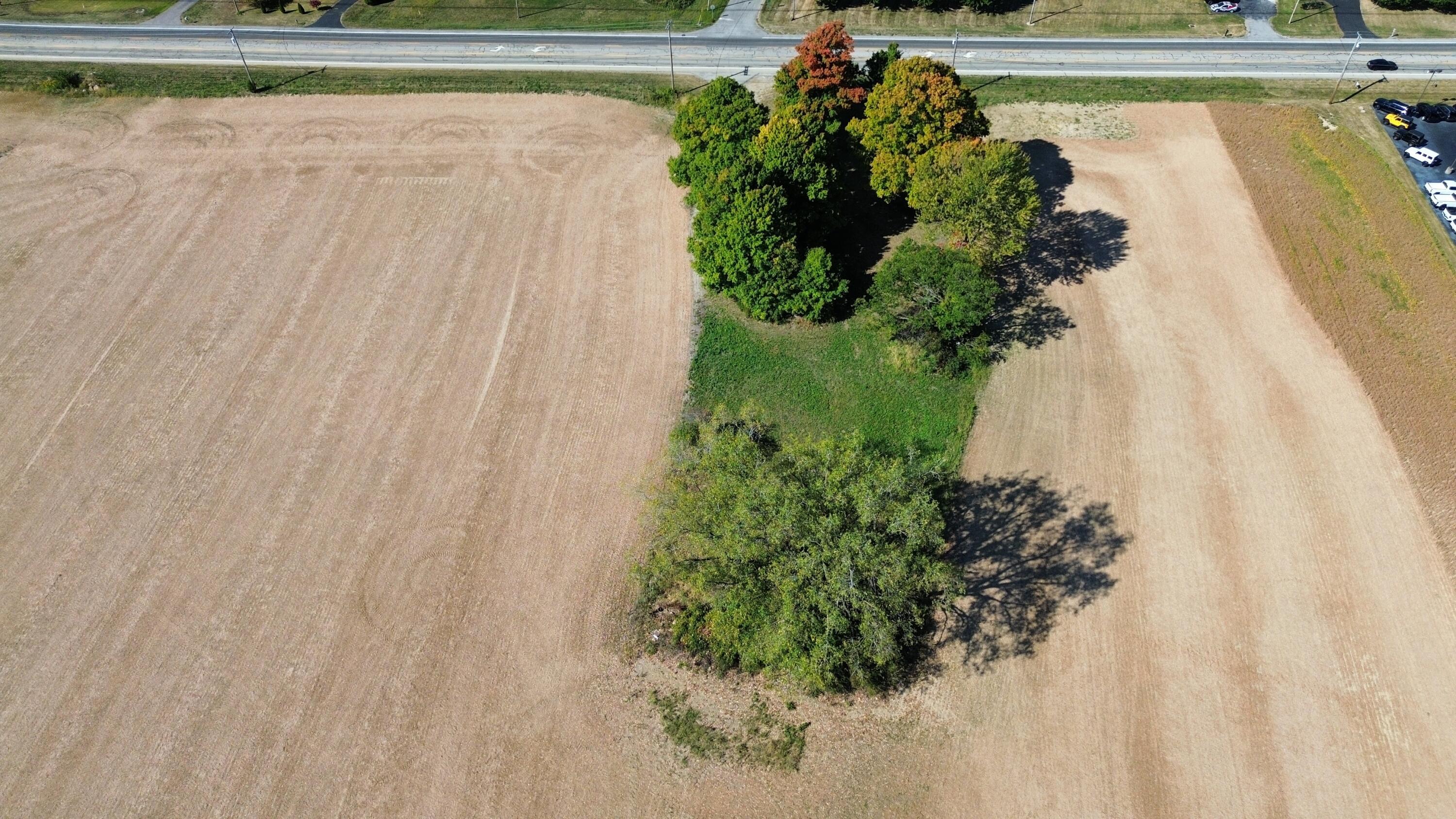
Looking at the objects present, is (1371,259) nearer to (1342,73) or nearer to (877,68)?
(1342,73)

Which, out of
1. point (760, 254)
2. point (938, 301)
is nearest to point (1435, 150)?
point (938, 301)

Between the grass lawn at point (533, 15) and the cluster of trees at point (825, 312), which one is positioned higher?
the grass lawn at point (533, 15)

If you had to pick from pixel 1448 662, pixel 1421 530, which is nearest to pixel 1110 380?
pixel 1421 530

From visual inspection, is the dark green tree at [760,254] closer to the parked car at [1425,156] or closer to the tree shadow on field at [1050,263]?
the tree shadow on field at [1050,263]

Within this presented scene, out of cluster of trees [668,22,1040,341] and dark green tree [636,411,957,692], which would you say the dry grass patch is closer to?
cluster of trees [668,22,1040,341]

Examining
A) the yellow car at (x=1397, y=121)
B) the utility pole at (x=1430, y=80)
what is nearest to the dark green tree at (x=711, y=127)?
the yellow car at (x=1397, y=121)

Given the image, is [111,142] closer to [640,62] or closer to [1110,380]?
[640,62]
